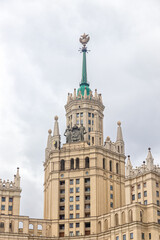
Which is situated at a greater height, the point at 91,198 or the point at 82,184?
the point at 82,184

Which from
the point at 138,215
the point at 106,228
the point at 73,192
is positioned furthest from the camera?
the point at 73,192

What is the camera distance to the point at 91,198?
186 m

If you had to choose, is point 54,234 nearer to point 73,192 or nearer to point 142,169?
point 73,192

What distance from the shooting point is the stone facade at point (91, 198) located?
169000mm

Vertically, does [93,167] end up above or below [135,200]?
above

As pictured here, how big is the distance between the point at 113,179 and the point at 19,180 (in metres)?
30.7

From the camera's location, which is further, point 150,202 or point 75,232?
point 75,232

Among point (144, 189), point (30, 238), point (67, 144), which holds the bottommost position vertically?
point (30, 238)

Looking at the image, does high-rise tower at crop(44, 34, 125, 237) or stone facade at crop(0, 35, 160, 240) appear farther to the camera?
high-rise tower at crop(44, 34, 125, 237)

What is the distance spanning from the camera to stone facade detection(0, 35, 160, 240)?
16900cm

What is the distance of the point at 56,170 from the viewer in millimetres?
194125

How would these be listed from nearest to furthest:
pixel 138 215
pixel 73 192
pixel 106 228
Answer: pixel 138 215, pixel 106 228, pixel 73 192

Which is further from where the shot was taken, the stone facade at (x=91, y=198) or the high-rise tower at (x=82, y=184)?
the high-rise tower at (x=82, y=184)

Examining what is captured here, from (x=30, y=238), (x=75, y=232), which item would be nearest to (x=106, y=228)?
(x=75, y=232)
